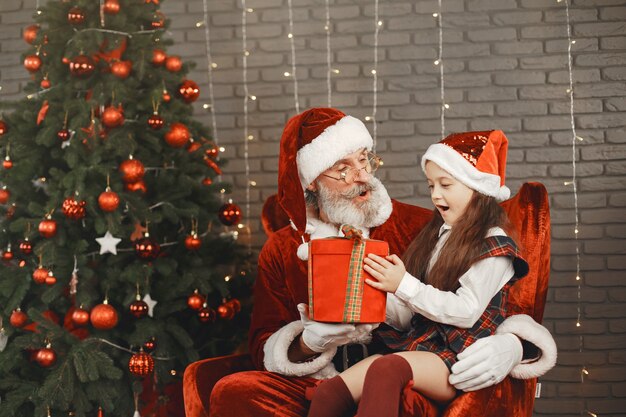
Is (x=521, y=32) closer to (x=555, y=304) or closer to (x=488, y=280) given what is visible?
(x=555, y=304)

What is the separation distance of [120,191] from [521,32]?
7.32ft

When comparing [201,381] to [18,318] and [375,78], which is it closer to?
[18,318]

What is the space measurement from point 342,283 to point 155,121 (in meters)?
1.54

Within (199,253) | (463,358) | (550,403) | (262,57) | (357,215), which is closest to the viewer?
(463,358)

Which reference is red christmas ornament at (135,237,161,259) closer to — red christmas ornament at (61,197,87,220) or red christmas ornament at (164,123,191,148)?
red christmas ornament at (61,197,87,220)

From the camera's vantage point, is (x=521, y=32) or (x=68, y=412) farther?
(x=521, y=32)

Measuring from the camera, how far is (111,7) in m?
3.26

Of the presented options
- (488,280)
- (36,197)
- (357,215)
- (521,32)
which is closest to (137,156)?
(36,197)

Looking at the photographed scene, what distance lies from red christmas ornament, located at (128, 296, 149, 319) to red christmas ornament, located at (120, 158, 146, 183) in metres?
0.51

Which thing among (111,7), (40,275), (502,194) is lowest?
(40,275)

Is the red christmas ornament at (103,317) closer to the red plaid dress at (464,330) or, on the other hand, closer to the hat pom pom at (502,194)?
the red plaid dress at (464,330)

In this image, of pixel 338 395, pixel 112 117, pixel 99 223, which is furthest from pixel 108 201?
pixel 338 395

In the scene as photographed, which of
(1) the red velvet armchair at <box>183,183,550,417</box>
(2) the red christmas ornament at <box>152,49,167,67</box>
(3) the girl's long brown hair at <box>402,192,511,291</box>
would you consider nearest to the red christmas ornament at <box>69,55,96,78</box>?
(2) the red christmas ornament at <box>152,49,167,67</box>

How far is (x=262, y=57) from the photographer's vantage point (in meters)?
4.23
